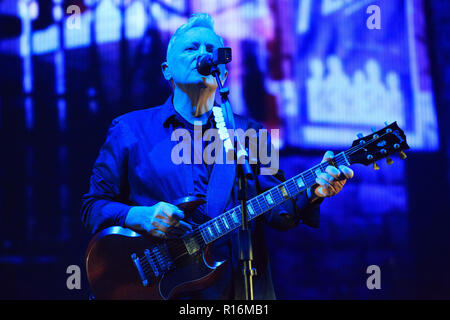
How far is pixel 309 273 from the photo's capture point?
11.1 feet

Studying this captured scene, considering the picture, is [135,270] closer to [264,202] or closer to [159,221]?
[159,221]

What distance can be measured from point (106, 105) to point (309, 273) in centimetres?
177

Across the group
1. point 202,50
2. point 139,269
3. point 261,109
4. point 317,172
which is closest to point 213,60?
point 202,50

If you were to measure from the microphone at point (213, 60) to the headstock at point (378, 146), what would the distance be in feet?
2.48

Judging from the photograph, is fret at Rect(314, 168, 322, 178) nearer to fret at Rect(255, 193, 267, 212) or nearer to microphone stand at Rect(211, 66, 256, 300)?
fret at Rect(255, 193, 267, 212)

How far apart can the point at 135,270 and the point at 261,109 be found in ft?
4.84

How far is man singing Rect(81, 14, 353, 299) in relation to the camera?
2.39 meters

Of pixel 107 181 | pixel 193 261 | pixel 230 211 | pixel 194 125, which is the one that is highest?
pixel 194 125

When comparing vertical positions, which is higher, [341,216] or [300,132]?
Result: [300,132]

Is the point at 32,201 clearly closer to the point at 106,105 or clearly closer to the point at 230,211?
the point at 106,105

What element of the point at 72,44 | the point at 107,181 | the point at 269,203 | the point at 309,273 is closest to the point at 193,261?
the point at 269,203

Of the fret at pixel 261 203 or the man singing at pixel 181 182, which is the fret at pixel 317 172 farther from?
the fret at pixel 261 203

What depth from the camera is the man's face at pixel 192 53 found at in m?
2.56

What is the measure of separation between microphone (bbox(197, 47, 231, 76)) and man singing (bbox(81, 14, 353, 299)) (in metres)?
0.36
